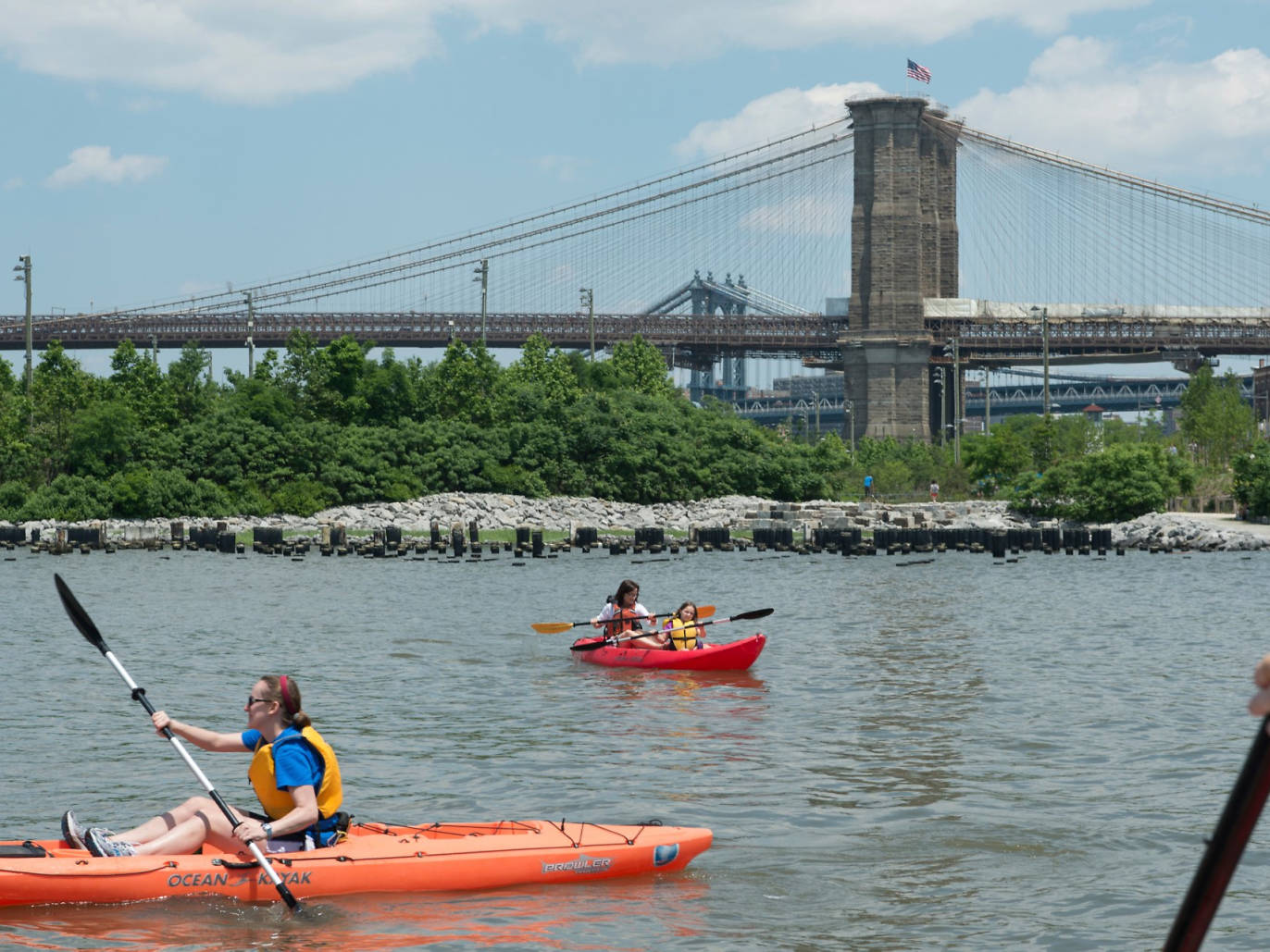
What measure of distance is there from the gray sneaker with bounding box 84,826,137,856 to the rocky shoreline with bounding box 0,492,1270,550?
4009 centimetres

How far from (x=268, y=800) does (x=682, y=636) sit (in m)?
10.9

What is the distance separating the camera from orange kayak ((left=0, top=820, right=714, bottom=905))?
30.2ft

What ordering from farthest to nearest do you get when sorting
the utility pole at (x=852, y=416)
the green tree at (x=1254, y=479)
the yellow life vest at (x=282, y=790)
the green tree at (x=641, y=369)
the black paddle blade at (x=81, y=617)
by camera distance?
the utility pole at (x=852, y=416)
the green tree at (x=641, y=369)
the green tree at (x=1254, y=479)
the black paddle blade at (x=81, y=617)
the yellow life vest at (x=282, y=790)

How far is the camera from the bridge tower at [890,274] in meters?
87.2

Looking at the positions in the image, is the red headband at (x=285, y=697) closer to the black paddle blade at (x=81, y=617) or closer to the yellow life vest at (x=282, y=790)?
the yellow life vest at (x=282, y=790)

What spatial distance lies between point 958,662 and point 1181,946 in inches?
710

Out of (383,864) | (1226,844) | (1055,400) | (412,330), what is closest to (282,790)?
(383,864)

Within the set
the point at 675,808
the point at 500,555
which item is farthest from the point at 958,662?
the point at 500,555

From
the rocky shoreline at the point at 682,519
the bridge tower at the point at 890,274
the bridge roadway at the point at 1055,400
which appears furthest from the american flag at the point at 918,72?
the bridge roadway at the point at 1055,400

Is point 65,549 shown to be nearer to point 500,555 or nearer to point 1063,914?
point 500,555

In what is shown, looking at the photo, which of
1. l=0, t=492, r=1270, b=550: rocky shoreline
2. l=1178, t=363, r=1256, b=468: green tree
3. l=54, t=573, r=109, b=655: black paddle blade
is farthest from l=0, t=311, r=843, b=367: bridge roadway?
l=54, t=573, r=109, b=655: black paddle blade

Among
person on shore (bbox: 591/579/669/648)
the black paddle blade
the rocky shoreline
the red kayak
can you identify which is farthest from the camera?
the rocky shoreline

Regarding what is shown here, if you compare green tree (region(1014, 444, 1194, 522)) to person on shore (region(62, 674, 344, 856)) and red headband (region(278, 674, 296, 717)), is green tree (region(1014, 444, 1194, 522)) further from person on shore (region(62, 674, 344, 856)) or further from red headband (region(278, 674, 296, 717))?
red headband (region(278, 674, 296, 717))

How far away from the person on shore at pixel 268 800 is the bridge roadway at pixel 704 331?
2737 inches
